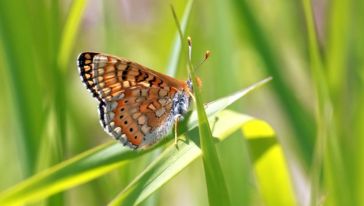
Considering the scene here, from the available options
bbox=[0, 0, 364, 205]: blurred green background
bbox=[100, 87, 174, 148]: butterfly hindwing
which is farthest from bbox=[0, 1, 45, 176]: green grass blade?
bbox=[100, 87, 174, 148]: butterfly hindwing

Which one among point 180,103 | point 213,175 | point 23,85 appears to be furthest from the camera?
point 180,103

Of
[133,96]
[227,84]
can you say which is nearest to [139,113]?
[133,96]

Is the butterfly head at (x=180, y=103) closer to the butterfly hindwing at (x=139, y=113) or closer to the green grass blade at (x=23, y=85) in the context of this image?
the butterfly hindwing at (x=139, y=113)

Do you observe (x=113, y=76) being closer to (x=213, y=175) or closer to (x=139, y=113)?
(x=139, y=113)

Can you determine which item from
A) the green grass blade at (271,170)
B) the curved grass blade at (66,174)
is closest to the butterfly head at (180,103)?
the green grass blade at (271,170)

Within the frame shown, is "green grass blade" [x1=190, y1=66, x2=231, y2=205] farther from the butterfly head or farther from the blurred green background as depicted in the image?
the butterfly head
